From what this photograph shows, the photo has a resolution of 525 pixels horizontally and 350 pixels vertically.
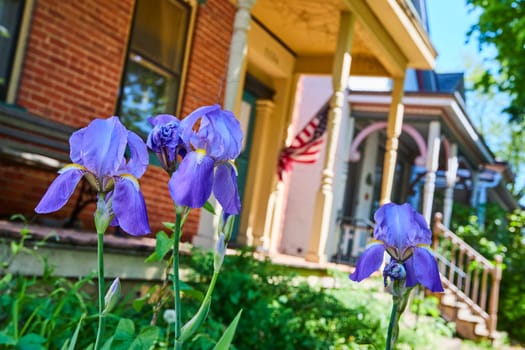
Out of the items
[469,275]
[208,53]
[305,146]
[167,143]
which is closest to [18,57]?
[208,53]

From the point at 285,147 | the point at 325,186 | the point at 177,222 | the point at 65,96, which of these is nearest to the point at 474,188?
the point at 285,147

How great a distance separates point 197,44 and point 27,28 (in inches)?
87.2

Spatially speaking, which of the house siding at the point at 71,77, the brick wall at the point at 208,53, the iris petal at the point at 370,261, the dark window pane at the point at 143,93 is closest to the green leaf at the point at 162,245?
the iris petal at the point at 370,261

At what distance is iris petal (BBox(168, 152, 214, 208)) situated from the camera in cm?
78

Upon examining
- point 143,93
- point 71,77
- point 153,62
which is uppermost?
point 153,62

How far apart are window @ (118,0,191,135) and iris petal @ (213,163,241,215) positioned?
4.89 m

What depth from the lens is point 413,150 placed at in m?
15.8

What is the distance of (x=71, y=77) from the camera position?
16.0 feet

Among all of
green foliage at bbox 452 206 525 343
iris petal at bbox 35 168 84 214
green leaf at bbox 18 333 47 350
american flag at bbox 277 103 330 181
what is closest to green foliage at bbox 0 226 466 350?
green leaf at bbox 18 333 47 350

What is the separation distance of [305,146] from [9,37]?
5322 mm

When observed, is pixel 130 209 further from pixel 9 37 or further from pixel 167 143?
A: pixel 9 37

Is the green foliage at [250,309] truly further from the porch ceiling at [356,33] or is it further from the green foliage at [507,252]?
the green foliage at [507,252]

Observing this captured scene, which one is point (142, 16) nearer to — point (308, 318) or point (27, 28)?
point (27, 28)

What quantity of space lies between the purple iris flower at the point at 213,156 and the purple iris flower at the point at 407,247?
1.06 feet
